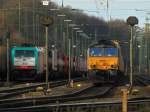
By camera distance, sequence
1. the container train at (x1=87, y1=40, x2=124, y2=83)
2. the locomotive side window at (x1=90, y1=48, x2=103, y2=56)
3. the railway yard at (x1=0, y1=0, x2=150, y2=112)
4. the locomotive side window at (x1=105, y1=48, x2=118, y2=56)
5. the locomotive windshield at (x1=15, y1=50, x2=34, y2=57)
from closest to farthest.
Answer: the railway yard at (x1=0, y1=0, x2=150, y2=112) → the container train at (x1=87, y1=40, x2=124, y2=83) → the locomotive side window at (x1=105, y1=48, x2=118, y2=56) → the locomotive side window at (x1=90, y1=48, x2=103, y2=56) → the locomotive windshield at (x1=15, y1=50, x2=34, y2=57)

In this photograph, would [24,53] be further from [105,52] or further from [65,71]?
[65,71]

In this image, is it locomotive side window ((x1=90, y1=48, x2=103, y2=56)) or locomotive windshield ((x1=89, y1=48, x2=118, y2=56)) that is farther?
locomotive side window ((x1=90, y1=48, x2=103, y2=56))

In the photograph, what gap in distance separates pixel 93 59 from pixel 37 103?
22913mm

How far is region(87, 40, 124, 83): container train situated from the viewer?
A: 4303 cm

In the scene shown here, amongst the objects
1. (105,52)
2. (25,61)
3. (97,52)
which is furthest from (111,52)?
→ (25,61)

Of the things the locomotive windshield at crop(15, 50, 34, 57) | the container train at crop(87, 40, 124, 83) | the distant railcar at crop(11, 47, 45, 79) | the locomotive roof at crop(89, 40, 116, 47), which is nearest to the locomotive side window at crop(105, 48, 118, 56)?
the container train at crop(87, 40, 124, 83)

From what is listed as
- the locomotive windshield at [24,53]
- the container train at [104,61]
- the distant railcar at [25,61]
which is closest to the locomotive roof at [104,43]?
the container train at [104,61]

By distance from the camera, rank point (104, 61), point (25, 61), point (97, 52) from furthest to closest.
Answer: point (25, 61) → point (97, 52) → point (104, 61)

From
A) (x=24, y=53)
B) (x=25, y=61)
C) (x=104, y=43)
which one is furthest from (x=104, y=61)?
(x=24, y=53)

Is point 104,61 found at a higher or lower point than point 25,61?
higher

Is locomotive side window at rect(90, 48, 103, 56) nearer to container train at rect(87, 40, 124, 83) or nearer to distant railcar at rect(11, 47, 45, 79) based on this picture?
container train at rect(87, 40, 124, 83)

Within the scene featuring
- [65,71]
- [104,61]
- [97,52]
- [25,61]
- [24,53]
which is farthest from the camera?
[65,71]

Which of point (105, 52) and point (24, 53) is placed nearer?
point (105, 52)

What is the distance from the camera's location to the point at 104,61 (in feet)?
144
